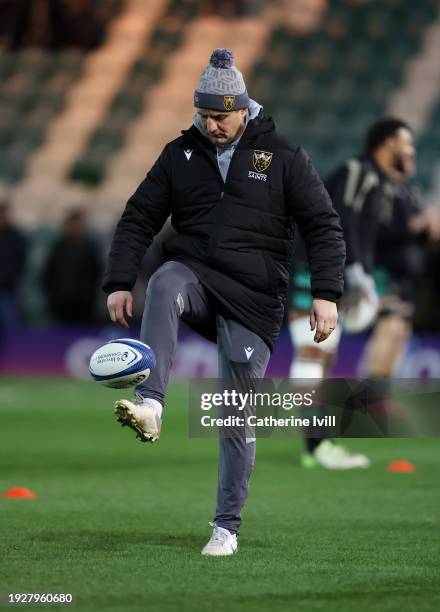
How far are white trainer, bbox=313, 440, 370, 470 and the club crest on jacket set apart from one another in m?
4.18

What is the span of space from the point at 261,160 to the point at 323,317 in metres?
0.69

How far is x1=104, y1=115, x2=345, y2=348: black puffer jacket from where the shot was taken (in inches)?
238

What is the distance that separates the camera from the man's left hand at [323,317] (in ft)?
19.7

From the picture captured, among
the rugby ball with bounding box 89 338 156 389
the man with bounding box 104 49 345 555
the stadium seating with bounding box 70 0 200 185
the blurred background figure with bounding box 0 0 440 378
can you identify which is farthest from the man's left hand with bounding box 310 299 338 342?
the stadium seating with bounding box 70 0 200 185

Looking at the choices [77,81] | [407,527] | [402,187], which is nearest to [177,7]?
[77,81]

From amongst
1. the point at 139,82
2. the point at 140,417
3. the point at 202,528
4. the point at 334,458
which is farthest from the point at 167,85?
the point at 140,417

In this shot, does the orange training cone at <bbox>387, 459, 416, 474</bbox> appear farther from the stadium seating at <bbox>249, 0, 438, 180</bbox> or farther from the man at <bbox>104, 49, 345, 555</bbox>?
the stadium seating at <bbox>249, 0, 438, 180</bbox>

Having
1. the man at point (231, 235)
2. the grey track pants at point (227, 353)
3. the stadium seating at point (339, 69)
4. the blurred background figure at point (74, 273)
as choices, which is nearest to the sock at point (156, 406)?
the grey track pants at point (227, 353)

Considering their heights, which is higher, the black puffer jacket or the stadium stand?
the stadium stand

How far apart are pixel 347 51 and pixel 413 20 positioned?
1110mm

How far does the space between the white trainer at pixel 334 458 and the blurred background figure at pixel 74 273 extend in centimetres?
918

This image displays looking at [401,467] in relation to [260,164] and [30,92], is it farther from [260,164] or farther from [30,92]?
[30,92]

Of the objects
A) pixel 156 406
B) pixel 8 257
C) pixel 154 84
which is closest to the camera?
pixel 156 406

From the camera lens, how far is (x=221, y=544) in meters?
6.06
